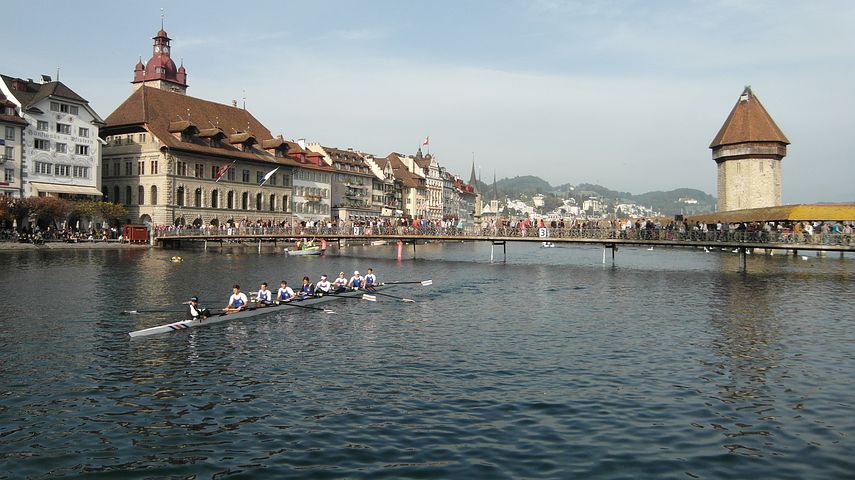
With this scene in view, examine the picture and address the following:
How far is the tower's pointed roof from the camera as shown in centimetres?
10894

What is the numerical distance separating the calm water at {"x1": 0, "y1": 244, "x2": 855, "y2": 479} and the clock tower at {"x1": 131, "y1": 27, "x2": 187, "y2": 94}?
9243 cm

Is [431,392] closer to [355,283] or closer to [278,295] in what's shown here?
[278,295]

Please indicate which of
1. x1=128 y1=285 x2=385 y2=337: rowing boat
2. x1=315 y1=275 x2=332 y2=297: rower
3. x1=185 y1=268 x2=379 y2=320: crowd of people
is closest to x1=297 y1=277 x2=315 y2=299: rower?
x1=185 y1=268 x2=379 y2=320: crowd of people

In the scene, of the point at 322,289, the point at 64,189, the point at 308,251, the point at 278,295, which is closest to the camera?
the point at 278,295

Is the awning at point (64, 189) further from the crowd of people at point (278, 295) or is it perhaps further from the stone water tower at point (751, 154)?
the stone water tower at point (751, 154)

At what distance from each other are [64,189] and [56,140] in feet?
18.1

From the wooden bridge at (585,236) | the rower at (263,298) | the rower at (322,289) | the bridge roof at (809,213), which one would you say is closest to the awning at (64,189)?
the wooden bridge at (585,236)

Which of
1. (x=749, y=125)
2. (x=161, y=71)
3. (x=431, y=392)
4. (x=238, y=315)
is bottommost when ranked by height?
(x=431, y=392)

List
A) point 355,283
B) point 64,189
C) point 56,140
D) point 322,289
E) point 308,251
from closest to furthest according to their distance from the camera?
point 322,289, point 355,283, point 56,140, point 64,189, point 308,251

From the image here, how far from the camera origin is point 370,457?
43.3 ft

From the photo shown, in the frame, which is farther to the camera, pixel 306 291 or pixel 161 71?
pixel 161 71

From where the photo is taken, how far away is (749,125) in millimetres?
109812

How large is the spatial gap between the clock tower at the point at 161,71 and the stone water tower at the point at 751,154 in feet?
301

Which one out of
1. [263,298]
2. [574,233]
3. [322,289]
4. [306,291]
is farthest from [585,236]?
[263,298]
